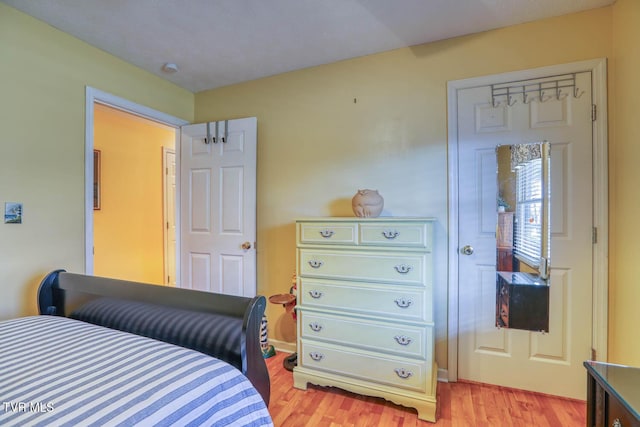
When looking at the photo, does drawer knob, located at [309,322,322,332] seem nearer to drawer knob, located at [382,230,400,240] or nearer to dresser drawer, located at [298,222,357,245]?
dresser drawer, located at [298,222,357,245]

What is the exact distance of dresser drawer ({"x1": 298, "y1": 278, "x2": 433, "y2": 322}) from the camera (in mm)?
1722

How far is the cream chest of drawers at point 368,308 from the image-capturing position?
1710mm

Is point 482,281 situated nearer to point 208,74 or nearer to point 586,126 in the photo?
point 586,126

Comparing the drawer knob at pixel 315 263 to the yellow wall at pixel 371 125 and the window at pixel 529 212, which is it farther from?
the window at pixel 529 212

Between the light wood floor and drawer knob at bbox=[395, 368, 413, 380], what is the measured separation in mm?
221

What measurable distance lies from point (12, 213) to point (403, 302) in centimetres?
237

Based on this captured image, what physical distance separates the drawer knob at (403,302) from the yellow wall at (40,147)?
2165mm

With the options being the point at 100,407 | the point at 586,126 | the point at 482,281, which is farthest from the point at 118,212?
the point at 586,126

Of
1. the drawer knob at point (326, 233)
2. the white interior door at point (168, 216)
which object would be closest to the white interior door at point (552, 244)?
the drawer knob at point (326, 233)

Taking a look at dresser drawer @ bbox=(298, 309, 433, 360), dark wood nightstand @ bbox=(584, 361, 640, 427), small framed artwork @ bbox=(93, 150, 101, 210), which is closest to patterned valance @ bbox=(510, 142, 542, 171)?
dresser drawer @ bbox=(298, 309, 433, 360)

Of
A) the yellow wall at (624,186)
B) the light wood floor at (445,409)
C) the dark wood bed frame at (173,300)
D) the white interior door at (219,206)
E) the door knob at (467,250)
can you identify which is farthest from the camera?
the white interior door at (219,206)

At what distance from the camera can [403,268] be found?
1744 millimetres

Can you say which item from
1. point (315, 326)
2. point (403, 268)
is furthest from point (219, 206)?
point (403, 268)

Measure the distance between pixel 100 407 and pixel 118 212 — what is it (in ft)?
11.0
